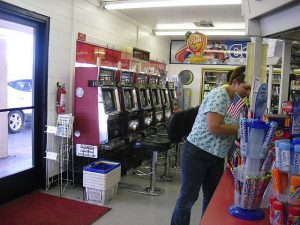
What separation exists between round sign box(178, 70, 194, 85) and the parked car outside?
6674mm

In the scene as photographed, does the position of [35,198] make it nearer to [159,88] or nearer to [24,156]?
[24,156]

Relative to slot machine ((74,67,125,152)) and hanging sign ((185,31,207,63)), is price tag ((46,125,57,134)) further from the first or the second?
hanging sign ((185,31,207,63))

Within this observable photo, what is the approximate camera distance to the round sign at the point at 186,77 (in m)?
10.5

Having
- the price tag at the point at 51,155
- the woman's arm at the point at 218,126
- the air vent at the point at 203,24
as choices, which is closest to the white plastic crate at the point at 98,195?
the price tag at the point at 51,155

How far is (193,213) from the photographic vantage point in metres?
Result: 4.01

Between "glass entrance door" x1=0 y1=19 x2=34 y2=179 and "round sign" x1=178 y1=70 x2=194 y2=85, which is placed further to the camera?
"round sign" x1=178 y1=70 x2=194 y2=85

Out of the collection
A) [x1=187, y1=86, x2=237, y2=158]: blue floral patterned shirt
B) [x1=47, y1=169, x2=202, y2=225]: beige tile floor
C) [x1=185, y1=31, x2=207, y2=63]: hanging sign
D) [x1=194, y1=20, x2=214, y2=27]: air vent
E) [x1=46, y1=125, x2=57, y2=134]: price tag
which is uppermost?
[x1=194, y1=20, x2=214, y2=27]: air vent

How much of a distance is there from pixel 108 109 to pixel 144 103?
4.84 ft

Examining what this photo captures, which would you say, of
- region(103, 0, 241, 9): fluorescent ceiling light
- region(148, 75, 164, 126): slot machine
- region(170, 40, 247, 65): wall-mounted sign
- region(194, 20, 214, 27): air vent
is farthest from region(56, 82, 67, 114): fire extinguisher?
region(170, 40, 247, 65): wall-mounted sign

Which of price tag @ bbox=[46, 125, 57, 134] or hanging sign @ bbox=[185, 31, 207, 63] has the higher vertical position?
hanging sign @ bbox=[185, 31, 207, 63]

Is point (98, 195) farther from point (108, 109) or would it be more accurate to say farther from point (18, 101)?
point (18, 101)

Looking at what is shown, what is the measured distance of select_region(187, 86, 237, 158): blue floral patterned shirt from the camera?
225 centimetres

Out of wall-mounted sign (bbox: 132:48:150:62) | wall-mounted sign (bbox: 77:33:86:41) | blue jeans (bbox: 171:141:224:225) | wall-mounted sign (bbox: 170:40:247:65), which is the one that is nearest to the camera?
blue jeans (bbox: 171:141:224:225)

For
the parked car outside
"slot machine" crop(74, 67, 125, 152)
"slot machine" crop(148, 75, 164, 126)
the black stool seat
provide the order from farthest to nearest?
1. "slot machine" crop(148, 75, 164, 126)
2. "slot machine" crop(74, 67, 125, 152)
3. the black stool seat
4. the parked car outside
